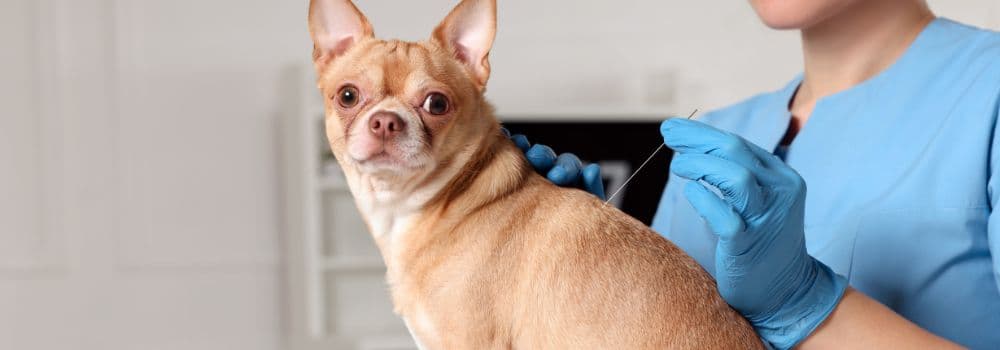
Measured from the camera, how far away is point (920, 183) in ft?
5.14

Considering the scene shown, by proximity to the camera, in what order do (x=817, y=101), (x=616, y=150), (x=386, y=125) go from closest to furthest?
(x=386, y=125) → (x=817, y=101) → (x=616, y=150)

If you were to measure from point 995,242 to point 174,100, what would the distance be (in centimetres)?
432

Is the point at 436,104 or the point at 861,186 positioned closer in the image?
the point at 436,104

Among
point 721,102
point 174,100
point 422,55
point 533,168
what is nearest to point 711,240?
point 533,168

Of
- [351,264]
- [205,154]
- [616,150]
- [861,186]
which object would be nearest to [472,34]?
[861,186]

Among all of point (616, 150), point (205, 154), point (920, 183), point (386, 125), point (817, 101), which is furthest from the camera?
point (205, 154)

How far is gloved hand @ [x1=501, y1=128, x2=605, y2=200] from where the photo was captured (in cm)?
164

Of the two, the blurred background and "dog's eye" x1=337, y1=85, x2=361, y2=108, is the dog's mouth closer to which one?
"dog's eye" x1=337, y1=85, x2=361, y2=108

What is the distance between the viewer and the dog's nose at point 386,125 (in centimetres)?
133

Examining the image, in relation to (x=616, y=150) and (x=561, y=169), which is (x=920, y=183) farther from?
(x=616, y=150)

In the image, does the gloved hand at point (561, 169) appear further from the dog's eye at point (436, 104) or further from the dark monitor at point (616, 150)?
the dark monitor at point (616, 150)

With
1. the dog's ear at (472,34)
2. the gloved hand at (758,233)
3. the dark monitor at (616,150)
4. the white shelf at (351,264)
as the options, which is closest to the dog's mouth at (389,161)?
the dog's ear at (472,34)

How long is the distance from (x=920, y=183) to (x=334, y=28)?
3.35ft

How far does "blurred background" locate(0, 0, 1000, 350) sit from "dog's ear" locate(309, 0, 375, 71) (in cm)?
301
